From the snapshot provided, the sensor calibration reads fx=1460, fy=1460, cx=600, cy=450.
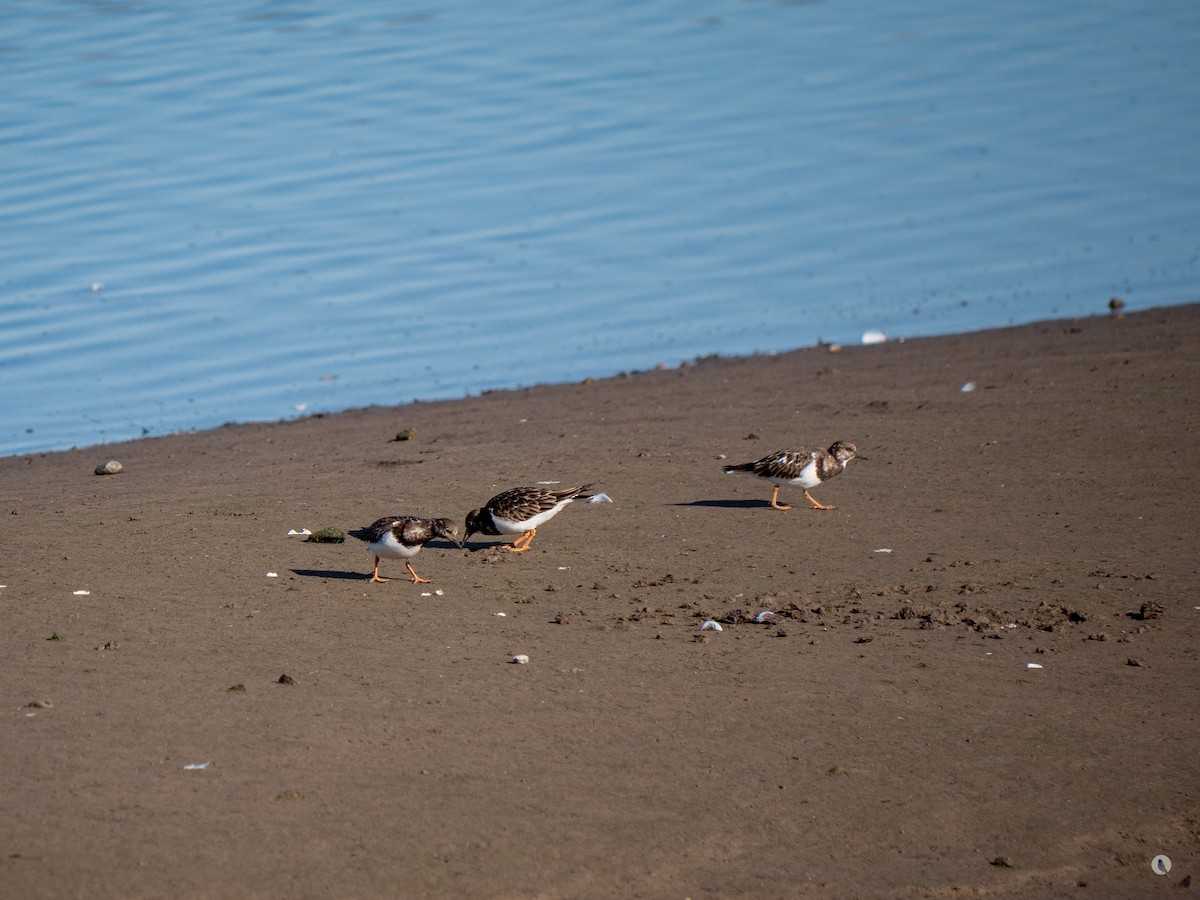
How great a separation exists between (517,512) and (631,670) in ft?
8.52

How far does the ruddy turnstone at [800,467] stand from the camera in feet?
41.7

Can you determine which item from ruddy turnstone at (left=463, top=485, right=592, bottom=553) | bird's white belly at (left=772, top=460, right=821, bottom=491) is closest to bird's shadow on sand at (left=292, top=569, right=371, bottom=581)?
ruddy turnstone at (left=463, top=485, right=592, bottom=553)

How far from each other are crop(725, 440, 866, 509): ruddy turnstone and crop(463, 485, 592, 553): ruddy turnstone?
6.40ft

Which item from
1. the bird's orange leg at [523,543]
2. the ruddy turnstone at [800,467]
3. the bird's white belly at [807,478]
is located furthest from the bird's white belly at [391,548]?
the bird's white belly at [807,478]

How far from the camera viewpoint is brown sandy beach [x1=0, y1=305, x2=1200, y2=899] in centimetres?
722

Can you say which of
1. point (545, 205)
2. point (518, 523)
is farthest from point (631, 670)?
point (545, 205)

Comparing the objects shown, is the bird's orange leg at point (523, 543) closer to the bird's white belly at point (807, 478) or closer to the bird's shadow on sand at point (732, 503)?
the bird's shadow on sand at point (732, 503)

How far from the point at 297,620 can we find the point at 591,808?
333 centimetres

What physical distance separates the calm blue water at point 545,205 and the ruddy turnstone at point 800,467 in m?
6.71

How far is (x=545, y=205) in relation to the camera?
2703 cm

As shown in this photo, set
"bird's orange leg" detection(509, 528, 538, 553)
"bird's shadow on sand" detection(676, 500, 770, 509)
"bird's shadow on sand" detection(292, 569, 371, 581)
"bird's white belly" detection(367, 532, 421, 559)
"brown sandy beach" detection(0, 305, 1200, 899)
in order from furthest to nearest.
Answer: "bird's shadow on sand" detection(676, 500, 770, 509) → "bird's orange leg" detection(509, 528, 538, 553) → "bird's shadow on sand" detection(292, 569, 371, 581) → "bird's white belly" detection(367, 532, 421, 559) → "brown sandy beach" detection(0, 305, 1200, 899)

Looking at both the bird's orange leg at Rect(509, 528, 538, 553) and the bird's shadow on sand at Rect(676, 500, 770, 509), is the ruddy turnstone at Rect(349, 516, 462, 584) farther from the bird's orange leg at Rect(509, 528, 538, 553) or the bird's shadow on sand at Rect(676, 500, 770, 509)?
the bird's shadow on sand at Rect(676, 500, 770, 509)

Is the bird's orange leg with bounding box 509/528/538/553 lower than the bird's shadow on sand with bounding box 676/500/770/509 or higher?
higher

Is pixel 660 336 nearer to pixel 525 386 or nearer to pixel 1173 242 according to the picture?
pixel 525 386
